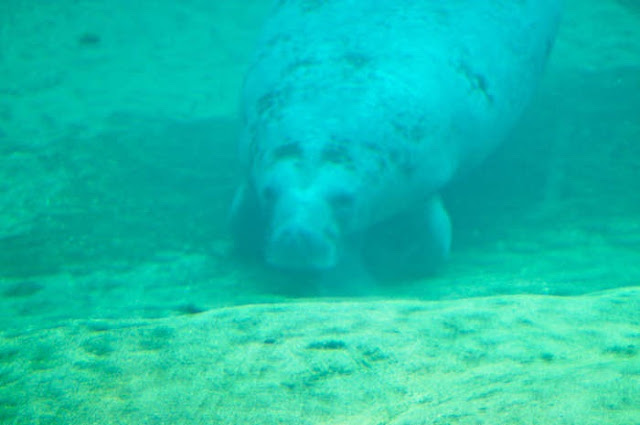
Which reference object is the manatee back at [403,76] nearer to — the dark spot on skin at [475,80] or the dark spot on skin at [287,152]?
the dark spot on skin at [475,80]

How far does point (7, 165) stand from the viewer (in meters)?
6.90

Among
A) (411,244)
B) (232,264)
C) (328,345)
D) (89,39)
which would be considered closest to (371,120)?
(411,244)

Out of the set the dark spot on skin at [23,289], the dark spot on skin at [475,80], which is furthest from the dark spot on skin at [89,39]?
the dark spot on skin at [475,80]

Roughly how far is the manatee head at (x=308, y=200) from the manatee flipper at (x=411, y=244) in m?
0.66

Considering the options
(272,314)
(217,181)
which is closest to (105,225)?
(217,181)

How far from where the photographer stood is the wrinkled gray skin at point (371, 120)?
4848 mm

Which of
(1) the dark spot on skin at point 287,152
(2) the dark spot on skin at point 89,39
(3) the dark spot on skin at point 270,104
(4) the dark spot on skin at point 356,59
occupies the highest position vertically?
(4) the dark spot on skin at point 356,59

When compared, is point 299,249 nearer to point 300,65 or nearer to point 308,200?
point 308,200

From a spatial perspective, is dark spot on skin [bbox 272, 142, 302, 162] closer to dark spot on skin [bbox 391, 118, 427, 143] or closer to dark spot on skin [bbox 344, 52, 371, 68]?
dark spot on skin [bbox 391, 118, 427, 143]

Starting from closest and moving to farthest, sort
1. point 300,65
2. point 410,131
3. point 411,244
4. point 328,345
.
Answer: point 328,345 → point 410,131 → point 411,244 → point 300,65

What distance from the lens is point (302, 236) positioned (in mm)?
4410

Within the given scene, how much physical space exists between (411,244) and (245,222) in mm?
1591

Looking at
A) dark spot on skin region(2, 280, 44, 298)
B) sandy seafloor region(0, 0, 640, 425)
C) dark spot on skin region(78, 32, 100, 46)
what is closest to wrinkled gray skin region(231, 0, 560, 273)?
sandy seafloor region(0, 0, 640, 425)

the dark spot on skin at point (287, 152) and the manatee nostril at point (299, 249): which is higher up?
the dark spot on skin at point (287, 152)
